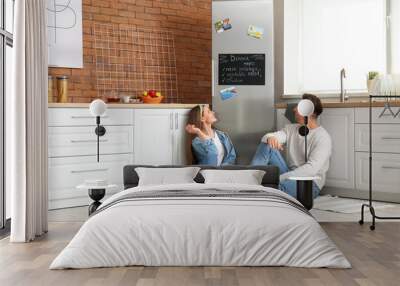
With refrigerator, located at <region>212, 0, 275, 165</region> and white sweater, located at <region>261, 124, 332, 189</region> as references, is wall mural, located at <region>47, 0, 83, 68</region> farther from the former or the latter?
white sweater, located at <region>261, 124, 332, 189</region>

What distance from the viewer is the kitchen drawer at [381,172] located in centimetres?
687

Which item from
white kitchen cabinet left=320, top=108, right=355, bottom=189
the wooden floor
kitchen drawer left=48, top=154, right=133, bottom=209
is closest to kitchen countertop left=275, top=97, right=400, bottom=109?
white kitchen cabinet left=320, top=108, right=355, bottom=189

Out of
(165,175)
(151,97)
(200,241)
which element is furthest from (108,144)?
(200,241)

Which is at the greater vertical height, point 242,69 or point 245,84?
point 242,69

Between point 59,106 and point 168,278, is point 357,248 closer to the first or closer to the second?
point 168,278

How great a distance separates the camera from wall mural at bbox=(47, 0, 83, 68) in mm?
7148

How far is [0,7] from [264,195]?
8.92 feet

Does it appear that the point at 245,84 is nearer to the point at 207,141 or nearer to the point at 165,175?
the point at 207,141

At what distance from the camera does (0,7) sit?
5.58m

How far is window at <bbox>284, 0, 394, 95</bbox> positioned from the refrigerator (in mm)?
425

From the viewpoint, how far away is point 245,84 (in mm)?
7637

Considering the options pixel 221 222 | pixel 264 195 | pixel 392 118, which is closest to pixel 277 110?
pixel 392 118

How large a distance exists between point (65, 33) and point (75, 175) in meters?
1.59

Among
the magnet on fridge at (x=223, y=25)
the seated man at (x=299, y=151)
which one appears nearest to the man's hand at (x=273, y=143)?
the seated man at (x=299, y=151)
